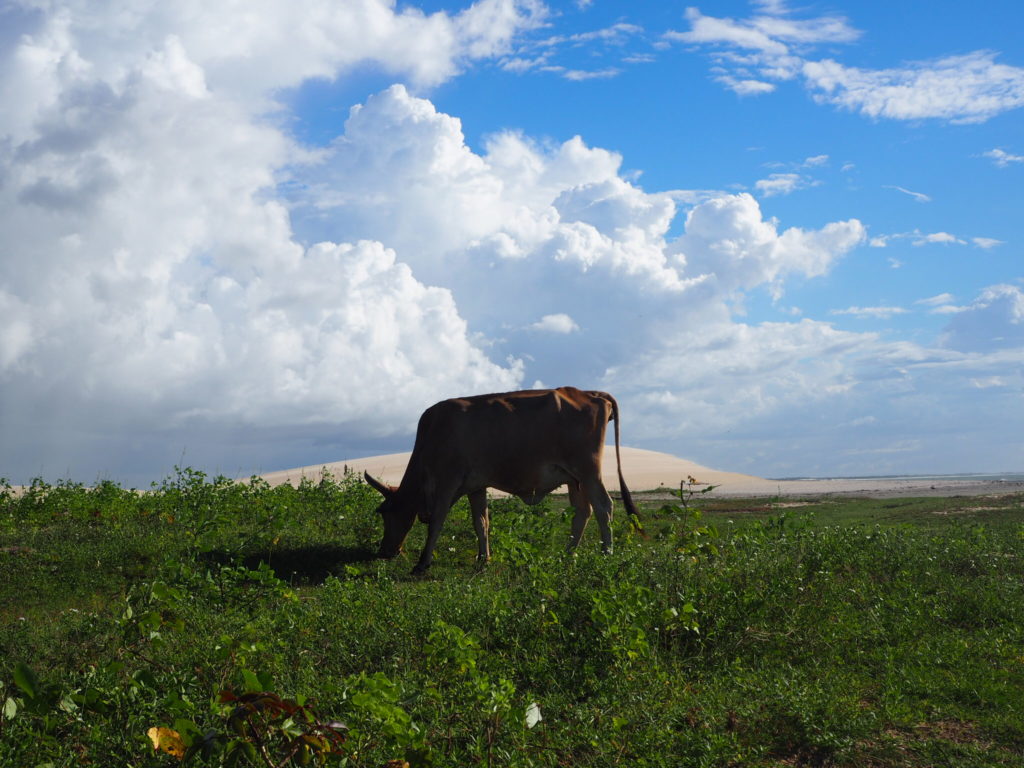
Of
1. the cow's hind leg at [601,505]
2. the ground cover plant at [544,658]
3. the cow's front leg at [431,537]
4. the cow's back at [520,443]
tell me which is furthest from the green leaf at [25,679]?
the cow's hind leg at [601,505]

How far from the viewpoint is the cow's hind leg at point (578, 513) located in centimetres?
1176

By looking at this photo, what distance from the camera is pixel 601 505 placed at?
11.6 m

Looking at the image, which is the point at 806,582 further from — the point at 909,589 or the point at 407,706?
the point at 407,706

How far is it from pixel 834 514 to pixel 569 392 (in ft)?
33.2

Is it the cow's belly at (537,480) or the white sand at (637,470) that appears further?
the white sand at (637,470)

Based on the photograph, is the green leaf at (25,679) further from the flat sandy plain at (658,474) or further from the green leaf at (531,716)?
the flat sandy plain at (658,474)

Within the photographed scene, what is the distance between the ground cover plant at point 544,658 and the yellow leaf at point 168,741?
13mm

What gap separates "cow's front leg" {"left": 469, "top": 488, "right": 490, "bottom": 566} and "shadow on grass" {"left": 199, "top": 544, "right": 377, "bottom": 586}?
4.97ft

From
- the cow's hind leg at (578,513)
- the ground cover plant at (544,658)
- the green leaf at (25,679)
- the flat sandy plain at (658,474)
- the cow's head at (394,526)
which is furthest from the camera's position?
the flat sandy plain at (658,474)

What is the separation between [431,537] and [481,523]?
73 cm

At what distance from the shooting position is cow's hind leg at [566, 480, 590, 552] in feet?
38.6

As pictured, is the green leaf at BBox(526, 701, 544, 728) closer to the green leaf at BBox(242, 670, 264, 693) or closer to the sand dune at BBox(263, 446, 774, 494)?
the green leaf at BBox(242, 670, 264, 693)

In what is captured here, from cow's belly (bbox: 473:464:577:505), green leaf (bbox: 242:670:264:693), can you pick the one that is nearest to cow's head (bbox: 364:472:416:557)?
cow's belly (bbox: 473:464:577:505)

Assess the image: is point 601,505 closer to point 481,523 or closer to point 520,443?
point 520,443
